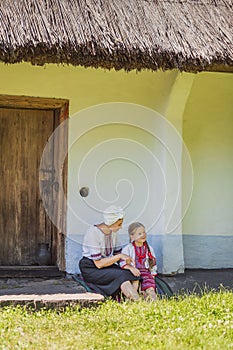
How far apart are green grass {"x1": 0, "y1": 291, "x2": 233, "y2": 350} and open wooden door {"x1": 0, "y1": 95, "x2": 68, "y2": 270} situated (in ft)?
5.79

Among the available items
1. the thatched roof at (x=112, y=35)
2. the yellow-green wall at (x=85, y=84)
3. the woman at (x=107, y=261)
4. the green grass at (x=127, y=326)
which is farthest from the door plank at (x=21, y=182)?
the green grass at (x=127, y=326)

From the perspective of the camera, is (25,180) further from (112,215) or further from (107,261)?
(107,261)

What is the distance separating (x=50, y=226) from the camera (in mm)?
6316

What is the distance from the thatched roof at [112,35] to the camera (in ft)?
16.4

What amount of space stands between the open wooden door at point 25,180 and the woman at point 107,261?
34.9 inches

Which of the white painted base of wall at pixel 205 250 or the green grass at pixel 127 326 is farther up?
the white painted base of wall at pixel 205 250

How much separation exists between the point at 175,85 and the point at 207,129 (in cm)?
74

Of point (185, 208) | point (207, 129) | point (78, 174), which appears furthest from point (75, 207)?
point (207, 129)

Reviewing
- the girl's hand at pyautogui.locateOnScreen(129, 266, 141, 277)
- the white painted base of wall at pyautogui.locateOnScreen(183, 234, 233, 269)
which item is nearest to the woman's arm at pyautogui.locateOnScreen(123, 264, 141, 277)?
the girl's hand at pyautogui.locateOnScreen(129, 266, 141, 277)

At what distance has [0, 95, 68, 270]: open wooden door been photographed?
6.21m

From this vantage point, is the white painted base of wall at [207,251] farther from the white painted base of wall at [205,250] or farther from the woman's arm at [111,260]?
the woman's arm at [111,260]

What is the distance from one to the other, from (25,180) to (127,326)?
8.40 ft

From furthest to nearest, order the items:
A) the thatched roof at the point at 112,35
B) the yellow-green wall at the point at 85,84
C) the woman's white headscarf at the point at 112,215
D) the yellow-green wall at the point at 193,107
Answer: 1. the yellow-green wall at the point at 193,107
2. the yellow-green wall at the point at 85,84
3. the woman's white headscarf at the point at 112,215
4. the thatched roof at the point at 112,35

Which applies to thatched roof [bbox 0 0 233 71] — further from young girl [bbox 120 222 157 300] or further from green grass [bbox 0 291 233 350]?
green grass [bbox 0 291 233 350]
